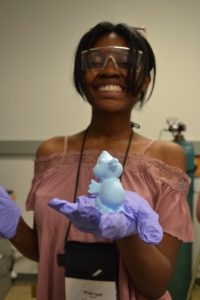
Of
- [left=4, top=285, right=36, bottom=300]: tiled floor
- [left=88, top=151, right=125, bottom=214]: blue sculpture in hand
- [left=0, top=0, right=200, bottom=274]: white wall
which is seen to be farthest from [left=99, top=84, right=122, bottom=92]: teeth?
[left=4, top=285, right=36, bottom=300]: tiled floor

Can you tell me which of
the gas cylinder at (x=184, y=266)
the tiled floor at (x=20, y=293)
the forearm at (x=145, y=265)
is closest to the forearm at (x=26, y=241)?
the forearm at (x=145, y=265)

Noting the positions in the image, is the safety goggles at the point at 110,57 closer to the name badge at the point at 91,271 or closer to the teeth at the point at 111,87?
the teeth at the point at 111,87

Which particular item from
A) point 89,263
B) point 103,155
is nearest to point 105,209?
point 103,155

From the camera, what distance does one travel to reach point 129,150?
104 centimetres

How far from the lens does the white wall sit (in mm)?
2865

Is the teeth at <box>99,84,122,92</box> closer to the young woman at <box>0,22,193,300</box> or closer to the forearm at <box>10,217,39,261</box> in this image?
the young woman at <box>0,22,193,300</box>

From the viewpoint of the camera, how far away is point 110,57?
960 millimetres

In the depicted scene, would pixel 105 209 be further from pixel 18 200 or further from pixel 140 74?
pixel 18 200

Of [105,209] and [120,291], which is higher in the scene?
[105,209]

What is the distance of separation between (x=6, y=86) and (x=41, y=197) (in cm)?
213

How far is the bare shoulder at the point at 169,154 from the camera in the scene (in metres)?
1.00

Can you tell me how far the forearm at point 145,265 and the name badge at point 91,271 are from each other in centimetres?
5

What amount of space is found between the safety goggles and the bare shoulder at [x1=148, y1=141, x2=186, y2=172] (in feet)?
0.75

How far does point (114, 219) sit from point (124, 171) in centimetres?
37
